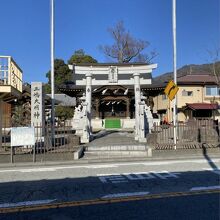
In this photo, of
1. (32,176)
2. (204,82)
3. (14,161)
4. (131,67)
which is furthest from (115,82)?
(204,82)

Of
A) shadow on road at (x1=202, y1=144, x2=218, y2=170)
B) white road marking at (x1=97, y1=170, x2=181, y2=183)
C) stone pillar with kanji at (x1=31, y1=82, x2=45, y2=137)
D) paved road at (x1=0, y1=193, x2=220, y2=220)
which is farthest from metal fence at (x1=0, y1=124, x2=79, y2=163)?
paved road at (x1=0, y1=193, x2=220, y2=220)

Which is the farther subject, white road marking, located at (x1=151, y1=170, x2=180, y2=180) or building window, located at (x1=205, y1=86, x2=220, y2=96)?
building window, located at (x1=205, y1=86, x2=220, y2=96)

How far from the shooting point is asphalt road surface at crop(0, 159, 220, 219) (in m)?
5.30

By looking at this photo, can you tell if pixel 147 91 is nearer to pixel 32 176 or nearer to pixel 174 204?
pixel 32 176

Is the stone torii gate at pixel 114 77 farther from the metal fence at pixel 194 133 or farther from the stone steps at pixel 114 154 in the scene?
the stone steps at pixel 114 154

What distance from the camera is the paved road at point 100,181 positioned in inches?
259

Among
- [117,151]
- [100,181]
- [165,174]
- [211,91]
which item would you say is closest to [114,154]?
[117,151]

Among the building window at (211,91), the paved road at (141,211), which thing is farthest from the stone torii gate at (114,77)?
the building window at (211,91)

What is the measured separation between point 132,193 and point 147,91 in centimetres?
2849

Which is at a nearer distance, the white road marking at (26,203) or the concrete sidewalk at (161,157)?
the white road marking at (26,203)

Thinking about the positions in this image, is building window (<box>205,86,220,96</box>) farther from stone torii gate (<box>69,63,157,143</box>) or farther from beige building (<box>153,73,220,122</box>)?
stone torii gate (<box>69,63,157,143</box>)

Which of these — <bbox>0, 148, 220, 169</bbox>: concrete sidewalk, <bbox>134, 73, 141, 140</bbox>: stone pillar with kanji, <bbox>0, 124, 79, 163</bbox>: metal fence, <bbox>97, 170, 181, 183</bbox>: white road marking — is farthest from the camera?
<bbox>134, 73, 141, 140</bbox>: stone pillar with kanji

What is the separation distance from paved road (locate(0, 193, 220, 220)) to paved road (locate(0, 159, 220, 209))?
658 millimetres

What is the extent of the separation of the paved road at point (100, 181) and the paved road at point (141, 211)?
25.9 inches
